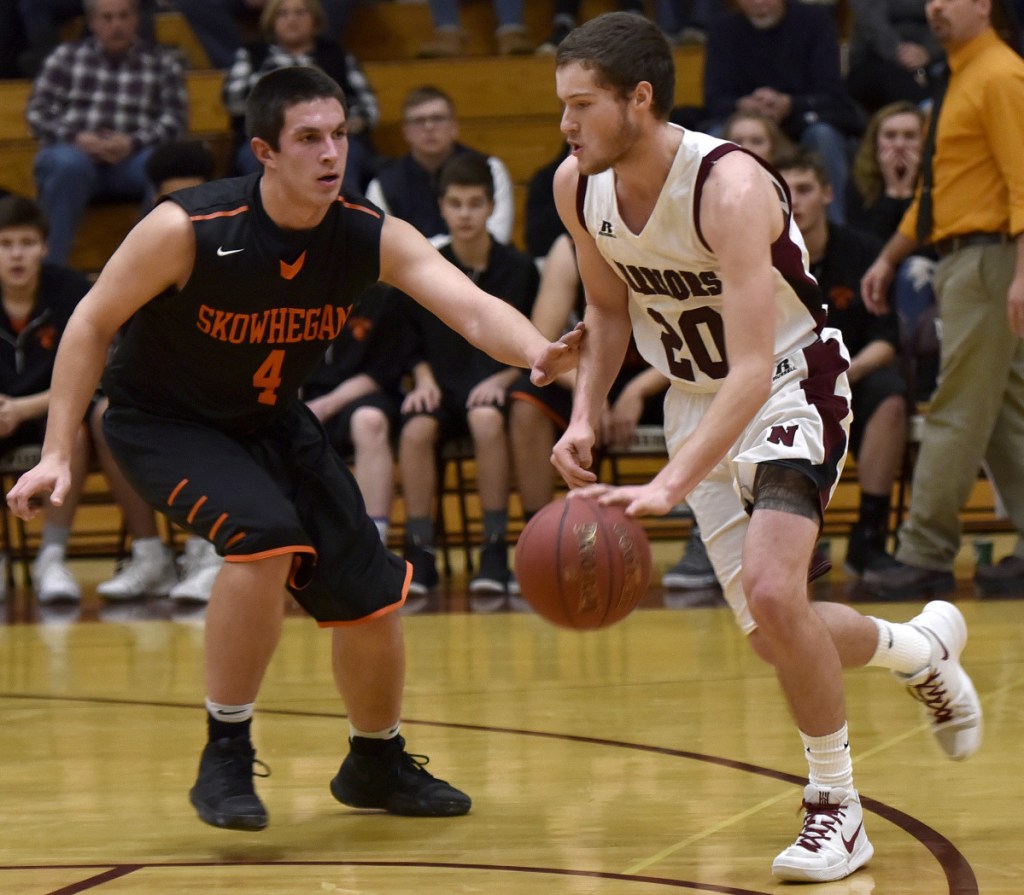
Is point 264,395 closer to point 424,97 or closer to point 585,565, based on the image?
point 585,565

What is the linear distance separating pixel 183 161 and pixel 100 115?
158cm

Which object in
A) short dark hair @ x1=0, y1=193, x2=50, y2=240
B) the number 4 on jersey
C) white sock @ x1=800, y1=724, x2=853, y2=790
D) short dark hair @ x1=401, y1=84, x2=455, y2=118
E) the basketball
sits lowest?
white sock @ x1=800, y1=724, x2=853, y2=790

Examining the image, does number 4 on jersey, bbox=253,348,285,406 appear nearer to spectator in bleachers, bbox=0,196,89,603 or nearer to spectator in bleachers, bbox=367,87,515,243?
spectator in bleachers, bbox=0,196,89,603

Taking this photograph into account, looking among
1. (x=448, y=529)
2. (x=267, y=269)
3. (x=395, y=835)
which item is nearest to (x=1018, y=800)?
(x=395, y=835)

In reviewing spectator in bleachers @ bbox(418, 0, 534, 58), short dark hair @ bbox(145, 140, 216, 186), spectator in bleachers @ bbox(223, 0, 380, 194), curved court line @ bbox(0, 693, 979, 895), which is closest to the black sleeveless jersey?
curved court line @ bbox(0, 693, 979, 895)

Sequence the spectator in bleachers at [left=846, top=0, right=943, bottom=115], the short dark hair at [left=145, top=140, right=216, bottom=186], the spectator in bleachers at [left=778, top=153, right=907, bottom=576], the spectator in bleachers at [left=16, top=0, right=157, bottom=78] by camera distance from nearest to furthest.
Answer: the spectator in bleachers at [left=778, top=153, right=907, bottom=576]
the short dark hair at [left=145, top=140, right=216, bottom=186]
the spectator in bleachers at [left=846, top=0, right=943, bottom=115]
the spectator in bleachers at [left=16, top=0, right=157, bottom=78]

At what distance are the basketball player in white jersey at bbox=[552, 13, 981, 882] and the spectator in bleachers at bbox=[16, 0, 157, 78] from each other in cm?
774

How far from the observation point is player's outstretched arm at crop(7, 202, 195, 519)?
12.0ft

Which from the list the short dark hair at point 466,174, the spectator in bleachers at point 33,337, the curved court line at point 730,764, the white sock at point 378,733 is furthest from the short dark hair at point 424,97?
the white sock at point 378,733

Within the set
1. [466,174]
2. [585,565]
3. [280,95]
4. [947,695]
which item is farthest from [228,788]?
[466,174]

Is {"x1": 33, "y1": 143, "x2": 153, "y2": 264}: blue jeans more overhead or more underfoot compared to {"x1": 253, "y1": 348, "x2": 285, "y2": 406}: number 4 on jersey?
more overhead

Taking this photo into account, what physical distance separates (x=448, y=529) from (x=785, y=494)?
554 cm

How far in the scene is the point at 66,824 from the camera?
12.9ft

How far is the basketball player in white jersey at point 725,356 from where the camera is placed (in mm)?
3238
